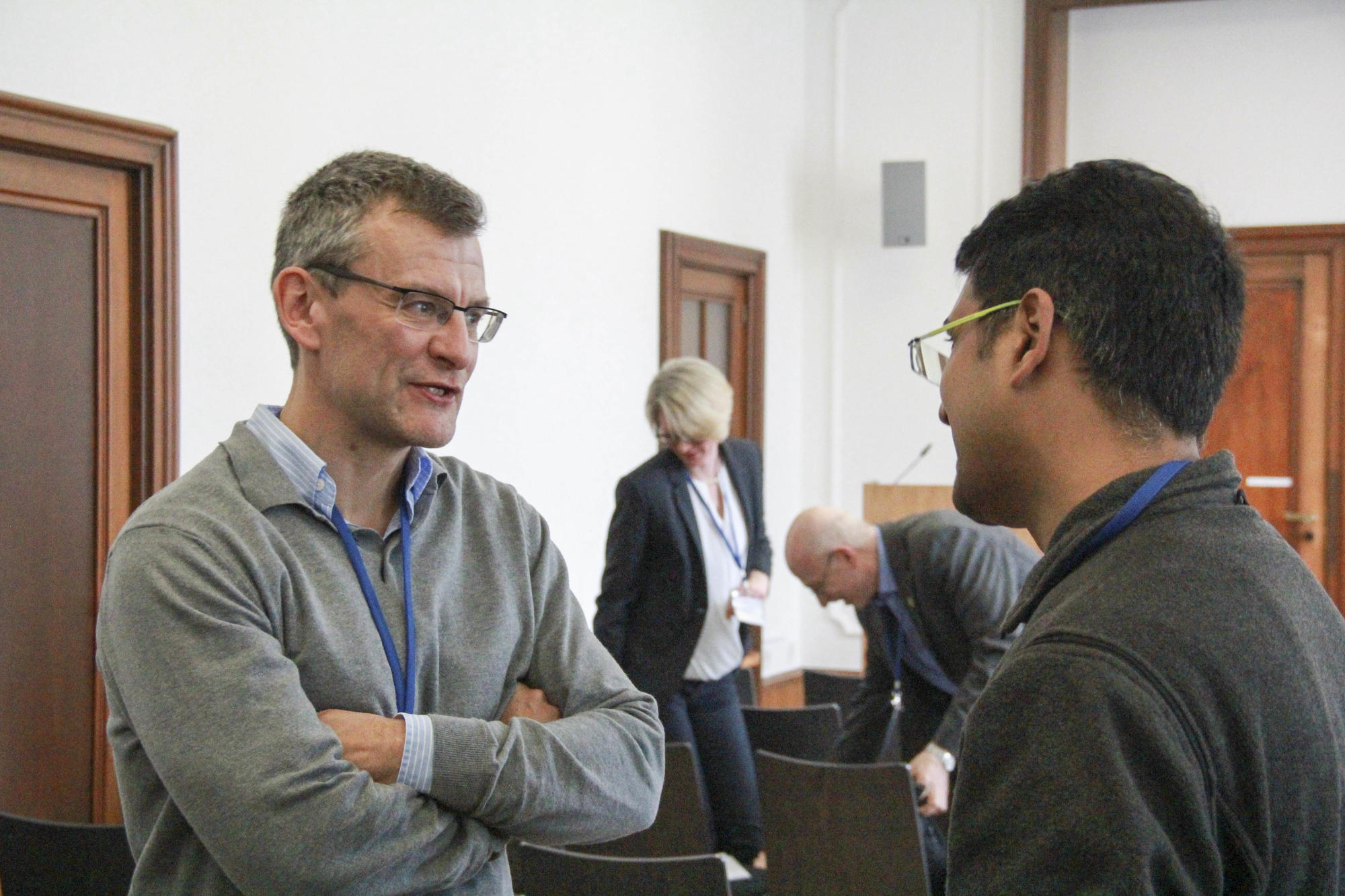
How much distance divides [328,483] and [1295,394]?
7.05m

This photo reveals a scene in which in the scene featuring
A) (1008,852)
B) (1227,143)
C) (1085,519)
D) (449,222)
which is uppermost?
(1227,143)

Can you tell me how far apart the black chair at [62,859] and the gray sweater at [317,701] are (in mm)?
857

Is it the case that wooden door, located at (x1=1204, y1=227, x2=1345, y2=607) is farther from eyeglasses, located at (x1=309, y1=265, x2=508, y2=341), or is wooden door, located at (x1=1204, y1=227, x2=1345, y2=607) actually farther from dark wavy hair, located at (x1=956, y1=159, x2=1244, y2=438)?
dark wavy hair, located at (x1=956, y1=159, x2=1244, y2=438)

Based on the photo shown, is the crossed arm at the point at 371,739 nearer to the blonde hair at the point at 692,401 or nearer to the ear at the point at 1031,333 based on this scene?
the ear at the point at 1031,333

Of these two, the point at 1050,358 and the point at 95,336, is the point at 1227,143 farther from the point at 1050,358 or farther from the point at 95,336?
the point at 1050,358

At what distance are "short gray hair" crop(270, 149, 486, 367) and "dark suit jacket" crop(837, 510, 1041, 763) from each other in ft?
6.25

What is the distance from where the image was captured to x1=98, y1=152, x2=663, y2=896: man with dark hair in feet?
4.41

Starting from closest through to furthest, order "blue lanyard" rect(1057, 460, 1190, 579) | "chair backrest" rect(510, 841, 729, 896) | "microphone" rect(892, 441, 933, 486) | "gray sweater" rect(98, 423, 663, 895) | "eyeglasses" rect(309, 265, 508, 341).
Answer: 1. "blue lanyard" rect(1057, 460, 1190, 579)
2. "gray sweater" rect(98, 423, 663, 895)
3. "eyeglasses" rect(309, 265, 508, 341)
4. "chair backrest" rect(510, 841, 729, 896)
5. "microphone" rect(892, 441, 933, 486)

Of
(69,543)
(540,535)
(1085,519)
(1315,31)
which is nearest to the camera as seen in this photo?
(1085,519)

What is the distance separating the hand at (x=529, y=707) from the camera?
1610mm

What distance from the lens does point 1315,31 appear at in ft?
23.6

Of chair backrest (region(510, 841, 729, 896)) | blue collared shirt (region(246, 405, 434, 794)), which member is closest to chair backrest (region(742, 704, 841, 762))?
chair backrest (region(510, 841, 729, 896))

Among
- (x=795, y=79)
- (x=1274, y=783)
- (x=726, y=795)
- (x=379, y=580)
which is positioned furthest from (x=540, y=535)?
(x=795, y=79)

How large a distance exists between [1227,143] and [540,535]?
22.2 ft
